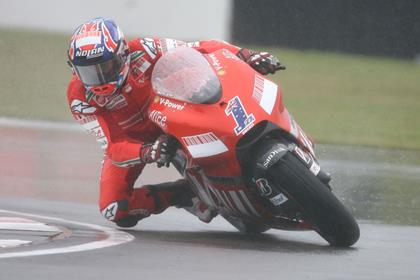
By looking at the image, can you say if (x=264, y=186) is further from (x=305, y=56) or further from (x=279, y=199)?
(x=305, y=56)

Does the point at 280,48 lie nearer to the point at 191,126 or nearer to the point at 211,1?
the point at 211,1

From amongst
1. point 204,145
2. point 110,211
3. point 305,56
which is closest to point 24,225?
point 110,211

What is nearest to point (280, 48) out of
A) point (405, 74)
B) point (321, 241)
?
point (405, 74)

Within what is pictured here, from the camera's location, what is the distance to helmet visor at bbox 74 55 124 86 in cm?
676

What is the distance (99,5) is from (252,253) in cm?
1280

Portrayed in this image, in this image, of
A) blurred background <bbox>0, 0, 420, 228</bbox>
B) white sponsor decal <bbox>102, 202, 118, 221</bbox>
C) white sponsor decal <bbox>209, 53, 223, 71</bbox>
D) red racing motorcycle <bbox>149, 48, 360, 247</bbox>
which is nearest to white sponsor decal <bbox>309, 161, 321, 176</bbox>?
red racing motorcycle <bbox>149, 48, 360, 247</bbox>

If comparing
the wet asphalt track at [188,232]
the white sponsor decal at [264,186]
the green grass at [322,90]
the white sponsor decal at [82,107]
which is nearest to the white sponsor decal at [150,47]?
the white sponsor decal at [82,107]

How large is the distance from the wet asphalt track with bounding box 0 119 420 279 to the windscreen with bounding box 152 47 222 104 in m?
0.84

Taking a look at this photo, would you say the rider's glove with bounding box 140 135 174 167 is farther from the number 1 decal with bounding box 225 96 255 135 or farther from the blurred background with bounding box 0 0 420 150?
the blurred background with bounding box 0 0 420 150

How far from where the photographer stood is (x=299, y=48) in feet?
71.4

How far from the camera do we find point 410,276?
18.3 feet

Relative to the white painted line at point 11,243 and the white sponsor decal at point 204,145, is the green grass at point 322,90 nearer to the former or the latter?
the white sponsor decal at point 204,145

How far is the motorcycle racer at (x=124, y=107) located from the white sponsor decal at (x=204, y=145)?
7.0 inches

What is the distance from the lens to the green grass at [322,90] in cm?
1451
